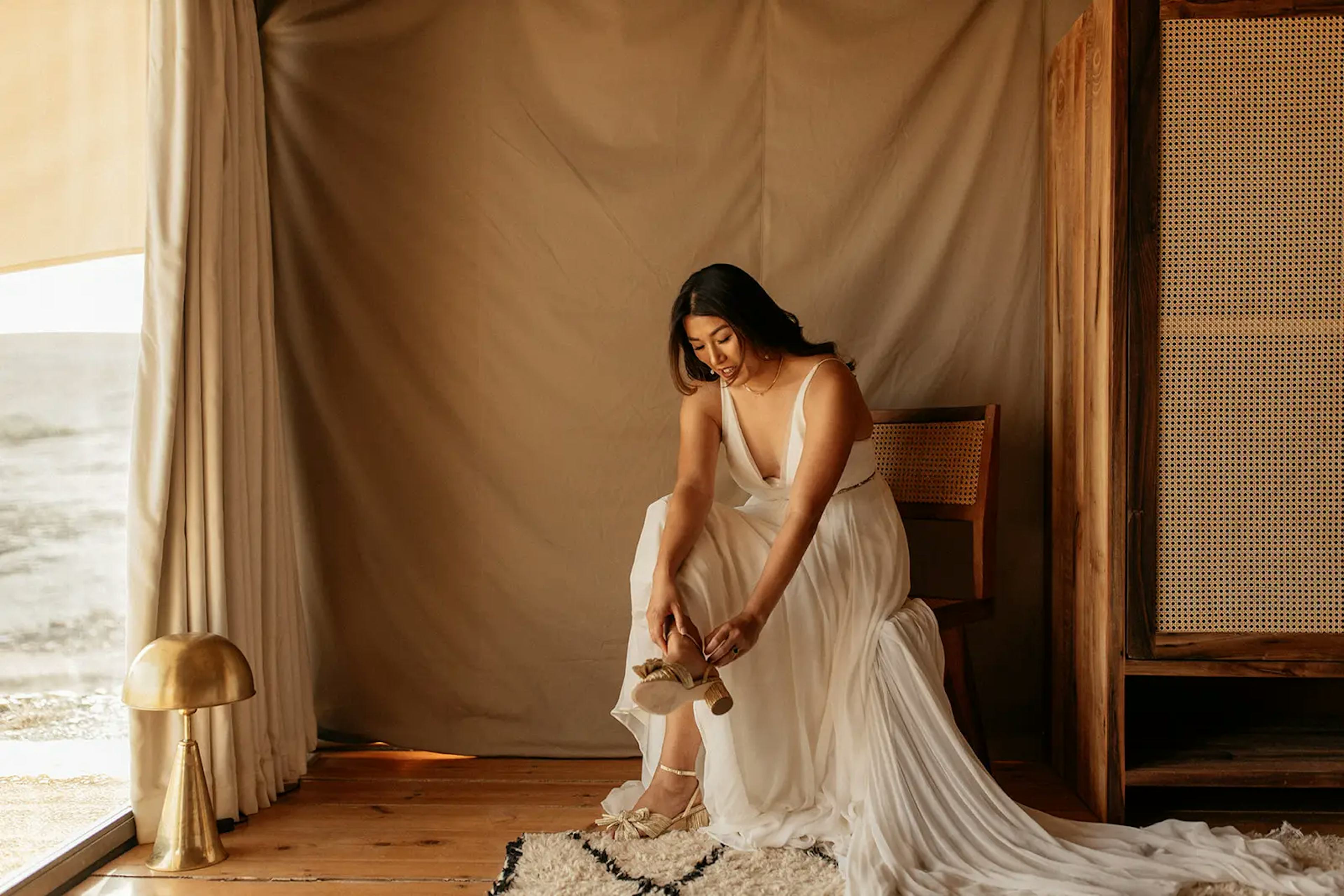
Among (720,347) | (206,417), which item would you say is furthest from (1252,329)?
(206,417)

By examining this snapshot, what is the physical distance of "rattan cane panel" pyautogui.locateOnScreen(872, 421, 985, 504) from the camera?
254 centimetres

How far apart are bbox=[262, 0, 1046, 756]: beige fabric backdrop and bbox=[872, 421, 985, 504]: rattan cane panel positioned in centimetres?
16

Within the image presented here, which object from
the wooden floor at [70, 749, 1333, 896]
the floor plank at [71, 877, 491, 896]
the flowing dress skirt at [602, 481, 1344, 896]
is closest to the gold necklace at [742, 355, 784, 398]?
the flowing dress skirt at [602, 481, 1344, 896]

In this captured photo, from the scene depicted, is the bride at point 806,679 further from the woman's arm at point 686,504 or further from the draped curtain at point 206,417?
the draped curtain at point 206,417

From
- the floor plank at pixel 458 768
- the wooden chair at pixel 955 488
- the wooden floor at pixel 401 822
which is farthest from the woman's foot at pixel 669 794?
the wooden chair at pixel 955 488

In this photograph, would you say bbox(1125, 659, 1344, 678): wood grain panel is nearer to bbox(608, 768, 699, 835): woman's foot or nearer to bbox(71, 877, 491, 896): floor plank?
bbox(608, 768, 699, 835): woman's foot

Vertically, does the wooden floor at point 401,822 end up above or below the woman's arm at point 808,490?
below

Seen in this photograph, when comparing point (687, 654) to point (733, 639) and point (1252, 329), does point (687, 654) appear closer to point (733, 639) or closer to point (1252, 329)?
point (733, 639)

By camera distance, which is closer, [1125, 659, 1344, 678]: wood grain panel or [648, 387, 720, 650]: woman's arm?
[648, 387, 720, 650]: woman's arm

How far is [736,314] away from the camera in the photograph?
226cm

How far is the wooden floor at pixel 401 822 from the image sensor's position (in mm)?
1974

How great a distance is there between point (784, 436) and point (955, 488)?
508 mm

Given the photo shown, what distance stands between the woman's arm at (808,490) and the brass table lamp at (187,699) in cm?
91

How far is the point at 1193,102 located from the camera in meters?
2.22
